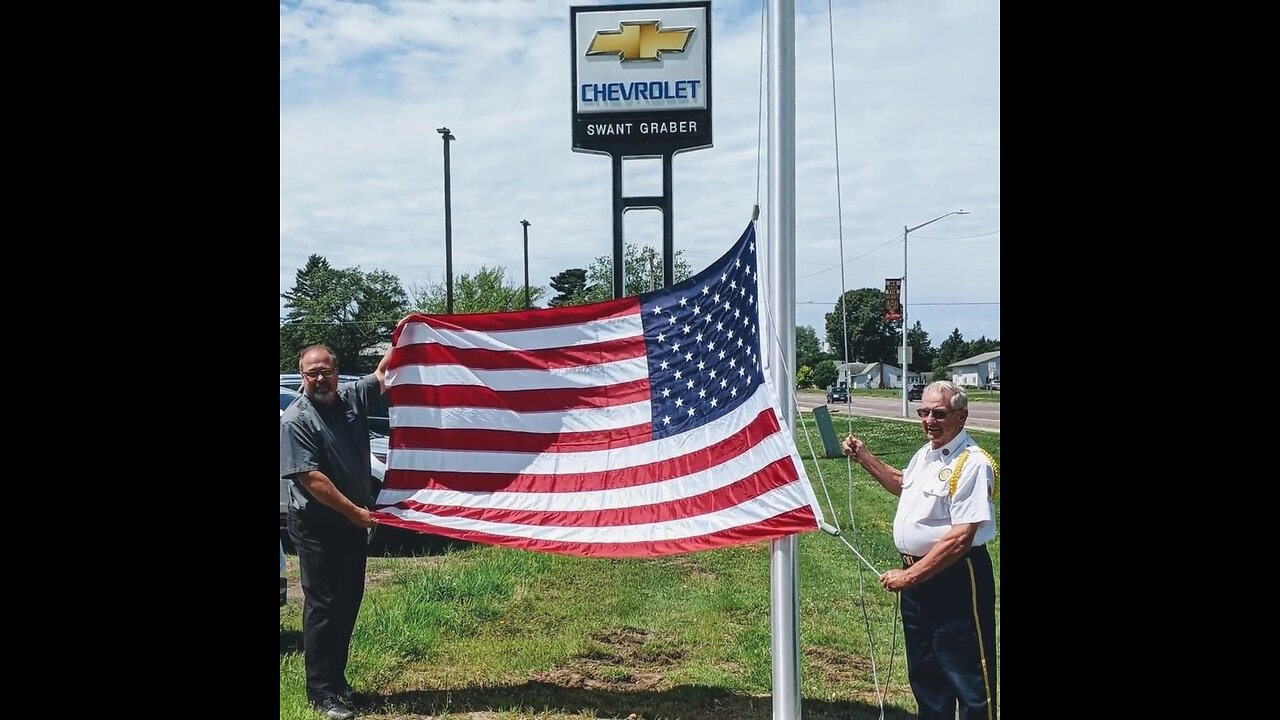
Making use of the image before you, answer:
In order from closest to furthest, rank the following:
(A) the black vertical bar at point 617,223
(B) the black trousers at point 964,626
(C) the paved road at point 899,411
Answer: (B) the black trousers at point 964,626
(A) the black vertical bar at point 617,223
(C) the paved road at point 899,411

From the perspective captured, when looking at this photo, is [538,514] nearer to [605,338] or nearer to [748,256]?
[605,338]

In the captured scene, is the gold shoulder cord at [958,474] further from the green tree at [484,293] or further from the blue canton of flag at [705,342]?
the green tree at [484,293]

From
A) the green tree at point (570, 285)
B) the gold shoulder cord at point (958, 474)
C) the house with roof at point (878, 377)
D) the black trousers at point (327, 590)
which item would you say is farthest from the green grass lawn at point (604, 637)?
the house with roof at point (878, 377)

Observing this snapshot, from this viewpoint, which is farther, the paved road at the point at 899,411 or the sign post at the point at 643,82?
the paved road at the point at 899,411

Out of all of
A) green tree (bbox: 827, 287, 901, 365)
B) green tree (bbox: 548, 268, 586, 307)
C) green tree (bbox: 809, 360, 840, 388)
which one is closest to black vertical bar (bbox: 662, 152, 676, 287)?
green tree (bbox: 548, 268, 586, 307)

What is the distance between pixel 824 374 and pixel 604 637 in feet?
140

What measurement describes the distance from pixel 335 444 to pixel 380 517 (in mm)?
582

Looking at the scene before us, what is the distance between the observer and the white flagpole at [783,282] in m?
4.56

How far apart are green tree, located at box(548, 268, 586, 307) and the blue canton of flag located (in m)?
30.2

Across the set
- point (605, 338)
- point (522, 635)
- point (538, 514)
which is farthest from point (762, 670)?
point (605, 338)

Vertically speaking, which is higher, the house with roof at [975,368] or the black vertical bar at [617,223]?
the black vertical bar at [617,223]

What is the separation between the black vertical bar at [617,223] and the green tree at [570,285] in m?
25.7

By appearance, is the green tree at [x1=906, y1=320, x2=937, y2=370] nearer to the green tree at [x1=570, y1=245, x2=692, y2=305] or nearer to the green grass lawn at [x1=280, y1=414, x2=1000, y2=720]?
the green tree at [x1=570, y1=245, x2=692, y2=305]

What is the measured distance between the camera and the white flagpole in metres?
4.56
